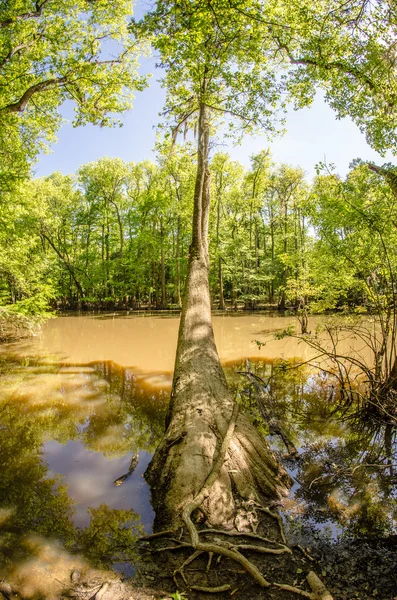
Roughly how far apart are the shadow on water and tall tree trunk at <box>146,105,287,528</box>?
352 mm

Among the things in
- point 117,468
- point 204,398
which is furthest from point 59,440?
point 204,398

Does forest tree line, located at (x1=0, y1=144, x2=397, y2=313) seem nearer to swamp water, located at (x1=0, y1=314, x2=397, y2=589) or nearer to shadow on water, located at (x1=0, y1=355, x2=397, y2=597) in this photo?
swamp water, located at (x1=0, y1=314, x2=397, y2=589)

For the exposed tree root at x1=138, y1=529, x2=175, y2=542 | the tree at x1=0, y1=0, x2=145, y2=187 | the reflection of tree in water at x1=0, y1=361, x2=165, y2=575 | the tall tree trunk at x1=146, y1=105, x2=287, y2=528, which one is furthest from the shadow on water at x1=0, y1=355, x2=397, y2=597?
the tree at x1=0, y1=0, x2=145, y2=187

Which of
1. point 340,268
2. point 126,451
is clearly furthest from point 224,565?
point 340,268

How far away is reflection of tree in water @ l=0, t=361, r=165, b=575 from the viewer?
3652mm

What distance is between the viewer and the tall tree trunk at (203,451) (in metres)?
3.90

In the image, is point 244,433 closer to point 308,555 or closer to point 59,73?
point 308,555

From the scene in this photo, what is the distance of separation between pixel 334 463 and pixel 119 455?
3553 millimetres

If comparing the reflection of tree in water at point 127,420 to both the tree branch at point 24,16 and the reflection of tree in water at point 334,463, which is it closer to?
the reflection of tree in water at point 334,463

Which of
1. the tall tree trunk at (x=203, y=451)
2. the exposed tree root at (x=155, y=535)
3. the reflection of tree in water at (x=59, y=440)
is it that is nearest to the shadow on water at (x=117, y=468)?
the reflection of tree in water at (x=59, y=440)

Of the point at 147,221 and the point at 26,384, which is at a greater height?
the point at 147,221

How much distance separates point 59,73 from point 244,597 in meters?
10.6

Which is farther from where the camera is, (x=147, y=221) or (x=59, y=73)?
(x=147, y=221)

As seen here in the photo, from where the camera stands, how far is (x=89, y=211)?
35.4 metres
